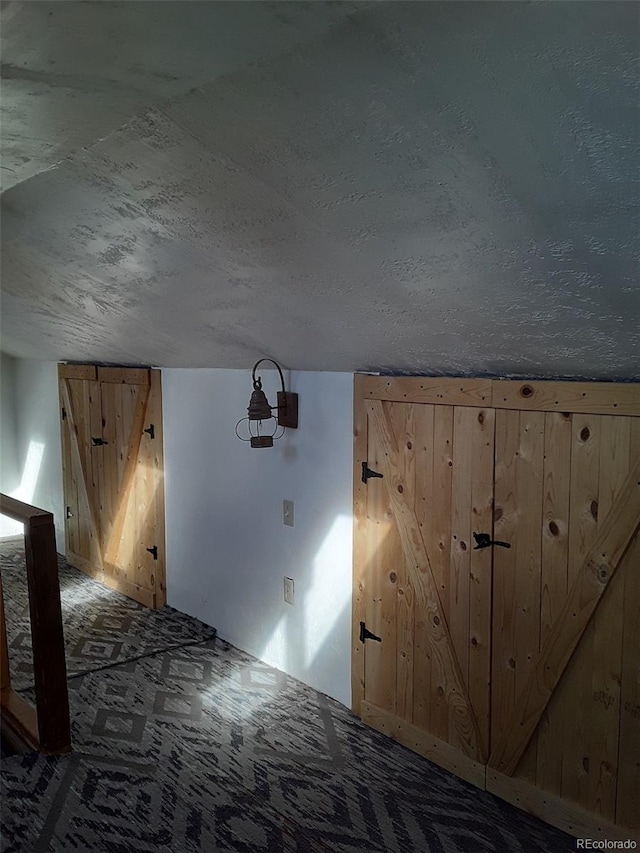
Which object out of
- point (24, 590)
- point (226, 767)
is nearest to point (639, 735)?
point (226, 767)

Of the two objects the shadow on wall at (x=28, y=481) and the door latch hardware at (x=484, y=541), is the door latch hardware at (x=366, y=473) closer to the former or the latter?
the door latch hardware at (x=484, y=541)

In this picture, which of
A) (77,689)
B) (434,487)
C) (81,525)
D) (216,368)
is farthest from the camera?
(81,525)

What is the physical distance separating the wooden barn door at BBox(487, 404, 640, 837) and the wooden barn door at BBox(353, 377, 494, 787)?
9 cm

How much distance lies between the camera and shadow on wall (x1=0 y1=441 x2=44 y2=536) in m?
5.89

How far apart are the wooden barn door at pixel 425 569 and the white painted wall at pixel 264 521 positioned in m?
0.16

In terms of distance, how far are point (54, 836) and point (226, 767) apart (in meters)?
0.64

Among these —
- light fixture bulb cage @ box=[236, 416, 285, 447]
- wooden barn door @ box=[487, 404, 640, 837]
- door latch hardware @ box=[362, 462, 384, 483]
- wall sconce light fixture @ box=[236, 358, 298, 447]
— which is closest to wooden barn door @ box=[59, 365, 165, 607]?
light fixture bulb cage @ box=[236, 416, 285, 447]

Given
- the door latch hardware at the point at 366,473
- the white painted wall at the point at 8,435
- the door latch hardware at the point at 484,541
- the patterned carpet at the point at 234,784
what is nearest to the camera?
the patterned carpet at the point at 234,784

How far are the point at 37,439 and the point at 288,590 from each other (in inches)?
135

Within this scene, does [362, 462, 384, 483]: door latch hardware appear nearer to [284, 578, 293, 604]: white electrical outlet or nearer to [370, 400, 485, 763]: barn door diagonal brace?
[370, 400, 485, 763]: barn door diagonal brace

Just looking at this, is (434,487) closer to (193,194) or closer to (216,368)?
(193,194)

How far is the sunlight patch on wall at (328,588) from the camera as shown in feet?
10.0

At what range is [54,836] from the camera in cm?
221

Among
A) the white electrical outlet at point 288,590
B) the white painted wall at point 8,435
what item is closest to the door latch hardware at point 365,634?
the white electrical outlet at point 288,590
